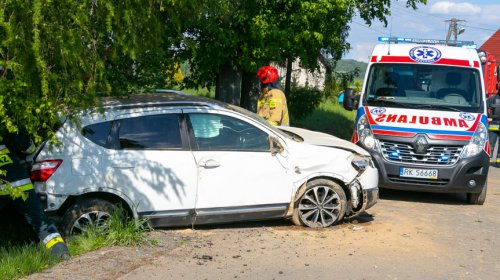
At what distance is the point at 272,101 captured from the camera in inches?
376

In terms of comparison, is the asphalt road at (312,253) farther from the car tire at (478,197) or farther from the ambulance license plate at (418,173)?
the car tire at (478,197)

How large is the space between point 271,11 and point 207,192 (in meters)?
6.31

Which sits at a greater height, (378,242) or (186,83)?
(186,83)

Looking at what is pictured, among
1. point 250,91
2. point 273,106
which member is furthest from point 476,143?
point 250,91

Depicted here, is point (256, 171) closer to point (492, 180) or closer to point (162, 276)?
point (162, 276)

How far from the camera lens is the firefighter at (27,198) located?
6.10 meters

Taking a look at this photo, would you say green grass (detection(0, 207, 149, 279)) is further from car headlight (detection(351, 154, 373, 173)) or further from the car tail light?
car headlight (detection(351, 154, 373, 173))

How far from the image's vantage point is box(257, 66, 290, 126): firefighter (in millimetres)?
9531

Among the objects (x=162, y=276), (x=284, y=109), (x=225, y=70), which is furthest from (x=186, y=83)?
(x=162, y=276)

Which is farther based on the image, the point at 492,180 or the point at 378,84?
the point at 492,180

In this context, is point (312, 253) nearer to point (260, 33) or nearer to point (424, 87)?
point (424, 87)

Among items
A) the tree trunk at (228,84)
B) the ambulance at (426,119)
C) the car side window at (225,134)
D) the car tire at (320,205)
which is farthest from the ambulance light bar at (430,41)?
the car side window at (225,134)

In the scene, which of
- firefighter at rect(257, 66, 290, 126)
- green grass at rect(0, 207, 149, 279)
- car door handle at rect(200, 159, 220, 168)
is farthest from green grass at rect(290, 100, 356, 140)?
green grass at rect(0, 207, 149, 279)

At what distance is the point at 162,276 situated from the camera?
225 inches
